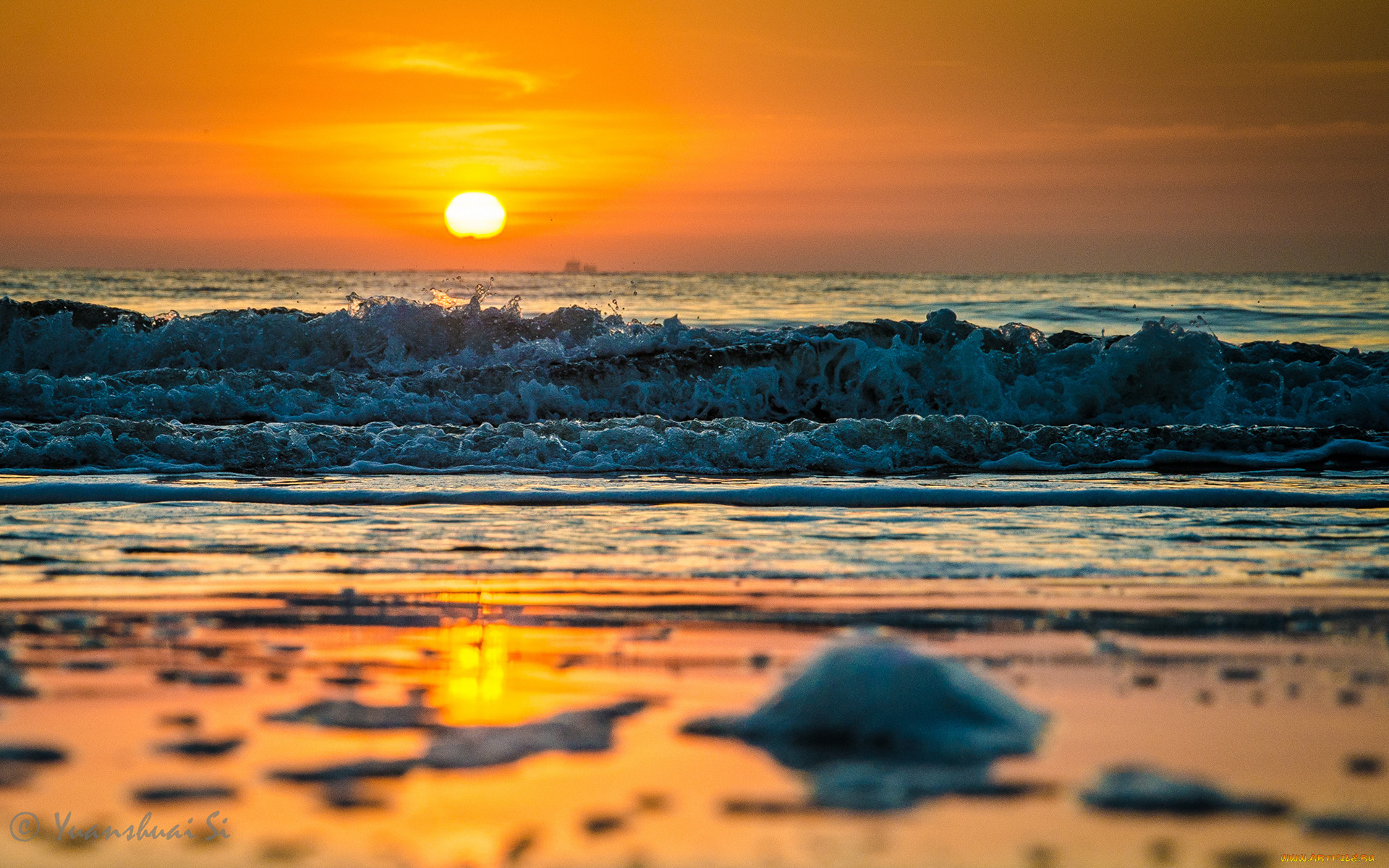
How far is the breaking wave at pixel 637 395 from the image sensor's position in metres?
8.43

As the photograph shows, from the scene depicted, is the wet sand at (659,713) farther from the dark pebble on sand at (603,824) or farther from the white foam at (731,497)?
the white foam at (731,497)

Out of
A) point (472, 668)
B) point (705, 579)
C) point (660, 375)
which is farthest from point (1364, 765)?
point (660, 375)

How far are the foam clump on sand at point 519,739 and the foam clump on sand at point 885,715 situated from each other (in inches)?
9.3

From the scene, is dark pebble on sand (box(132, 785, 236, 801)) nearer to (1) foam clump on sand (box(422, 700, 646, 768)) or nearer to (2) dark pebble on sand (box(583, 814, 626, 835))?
(1) foam clump on sand (box(422, 700, 646, 768))

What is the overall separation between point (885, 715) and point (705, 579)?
6.40 feet

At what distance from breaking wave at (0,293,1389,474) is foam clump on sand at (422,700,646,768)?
5.20m

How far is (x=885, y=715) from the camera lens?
2732 millimetres

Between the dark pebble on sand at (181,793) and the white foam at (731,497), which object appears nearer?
the dark pebble on sand at (181,793)

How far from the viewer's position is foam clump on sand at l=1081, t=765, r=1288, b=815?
2441 millimetres

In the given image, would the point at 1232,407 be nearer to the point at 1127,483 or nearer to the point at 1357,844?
the point at 1127,483

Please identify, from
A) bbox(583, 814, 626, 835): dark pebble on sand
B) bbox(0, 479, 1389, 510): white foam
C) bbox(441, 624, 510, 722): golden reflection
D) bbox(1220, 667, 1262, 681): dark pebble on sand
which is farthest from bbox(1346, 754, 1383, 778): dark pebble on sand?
bbox(0, 479, 1389, 510): white foam

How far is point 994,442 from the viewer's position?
8.80 meters

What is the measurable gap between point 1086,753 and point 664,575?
2232 mm

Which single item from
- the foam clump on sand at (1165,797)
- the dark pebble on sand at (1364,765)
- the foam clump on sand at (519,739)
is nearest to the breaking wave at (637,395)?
the foam clump on sand at (519,739)
